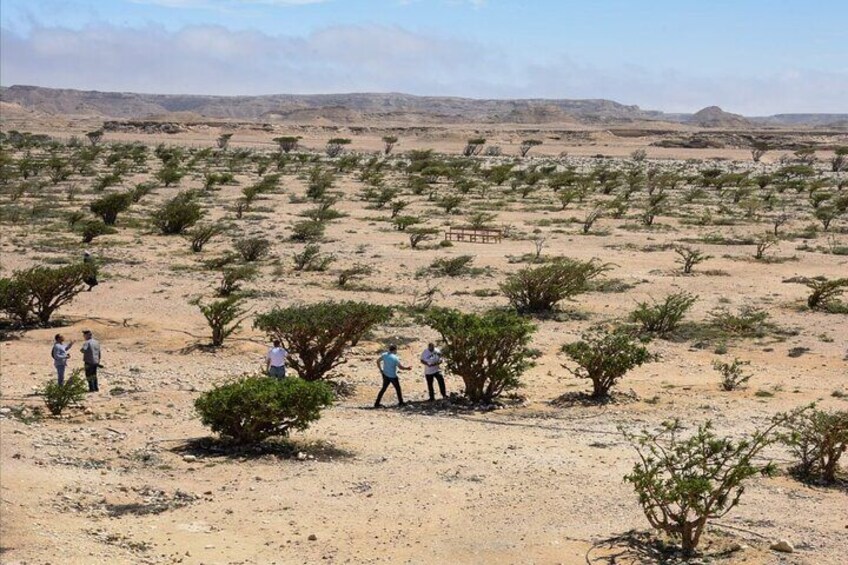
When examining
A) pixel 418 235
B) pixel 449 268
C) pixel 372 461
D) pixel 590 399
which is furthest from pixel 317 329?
pixel 418 235

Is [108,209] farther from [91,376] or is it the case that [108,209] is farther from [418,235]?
[91,376]

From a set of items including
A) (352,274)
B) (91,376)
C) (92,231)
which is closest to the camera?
(91,376)

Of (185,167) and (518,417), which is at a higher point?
(185,167)

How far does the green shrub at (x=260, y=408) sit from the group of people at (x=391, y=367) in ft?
6.85

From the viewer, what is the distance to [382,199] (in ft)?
139

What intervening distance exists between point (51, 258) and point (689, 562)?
22.1m

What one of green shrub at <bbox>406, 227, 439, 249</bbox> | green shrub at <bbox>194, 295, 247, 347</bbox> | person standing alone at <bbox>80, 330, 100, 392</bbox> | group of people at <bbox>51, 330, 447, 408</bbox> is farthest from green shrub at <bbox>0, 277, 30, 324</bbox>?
green shrub at <bbox>406, 227, 439, 249</bbox>

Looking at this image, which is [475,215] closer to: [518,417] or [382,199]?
[382,199]

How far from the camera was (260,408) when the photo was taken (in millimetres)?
11359

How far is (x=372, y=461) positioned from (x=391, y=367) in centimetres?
291

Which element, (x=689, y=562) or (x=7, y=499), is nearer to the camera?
(x=689, y=562)

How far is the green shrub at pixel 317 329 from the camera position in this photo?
14703 mm

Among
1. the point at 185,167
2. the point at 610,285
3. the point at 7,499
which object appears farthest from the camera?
the point at 185,167

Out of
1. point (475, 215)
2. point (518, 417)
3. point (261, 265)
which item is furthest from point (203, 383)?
point (475, 215)
